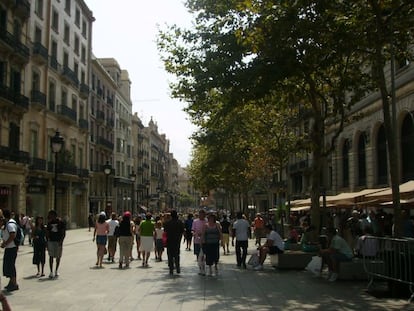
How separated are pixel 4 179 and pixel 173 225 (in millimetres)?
22025

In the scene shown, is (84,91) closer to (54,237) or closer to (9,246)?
(54,237)

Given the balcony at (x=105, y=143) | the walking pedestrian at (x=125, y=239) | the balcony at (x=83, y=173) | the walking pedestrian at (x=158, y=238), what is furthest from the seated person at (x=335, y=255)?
the balcony at (x=105, y=143)

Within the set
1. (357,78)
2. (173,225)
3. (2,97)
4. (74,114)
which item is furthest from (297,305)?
(74,114)

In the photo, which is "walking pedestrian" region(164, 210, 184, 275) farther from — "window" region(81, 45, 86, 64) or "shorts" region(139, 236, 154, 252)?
"window" region(81, 45, 86, 64)

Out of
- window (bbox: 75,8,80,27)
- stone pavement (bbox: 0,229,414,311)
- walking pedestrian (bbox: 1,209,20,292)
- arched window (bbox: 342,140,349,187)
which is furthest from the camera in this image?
window (bbox: 75,8,80,27)

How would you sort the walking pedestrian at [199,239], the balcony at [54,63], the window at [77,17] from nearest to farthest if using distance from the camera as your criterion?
the walking pedestrian at [199,239] < the balcony at [54,63] < the window at [77,17]

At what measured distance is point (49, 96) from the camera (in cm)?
4291

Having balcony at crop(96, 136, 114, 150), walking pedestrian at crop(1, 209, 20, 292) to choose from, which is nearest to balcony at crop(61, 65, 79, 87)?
balcony at crop(96, 136, 114, 150)

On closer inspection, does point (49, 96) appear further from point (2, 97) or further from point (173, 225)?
point (173, 225)

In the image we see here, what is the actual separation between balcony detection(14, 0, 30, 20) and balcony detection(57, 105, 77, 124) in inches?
393

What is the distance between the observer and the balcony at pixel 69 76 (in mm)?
45469

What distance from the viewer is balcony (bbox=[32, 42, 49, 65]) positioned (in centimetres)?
3840

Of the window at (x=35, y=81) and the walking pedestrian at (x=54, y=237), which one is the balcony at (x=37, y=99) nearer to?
the window at (x=35, y=81)

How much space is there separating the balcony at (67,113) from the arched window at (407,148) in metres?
28.0
